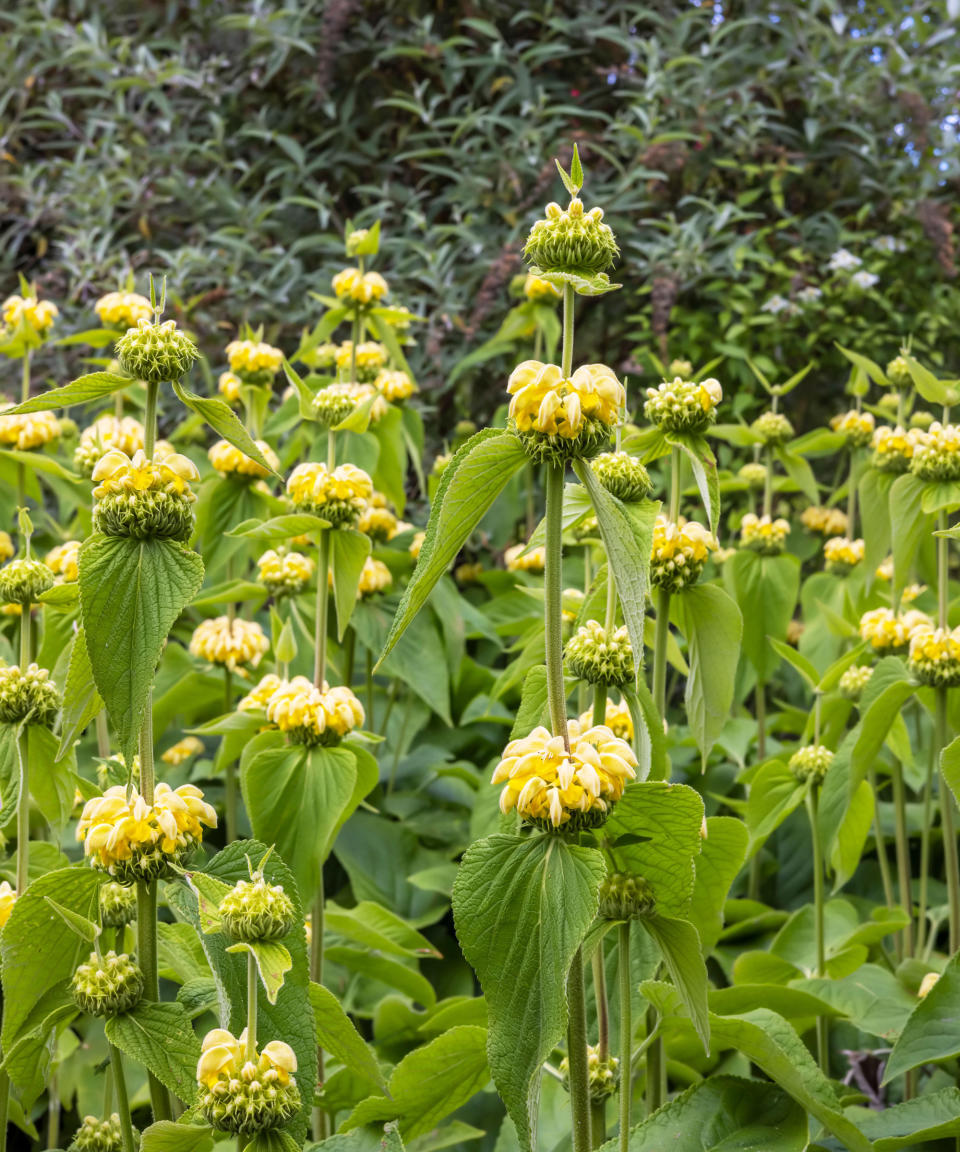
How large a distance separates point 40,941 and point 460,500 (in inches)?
20.5

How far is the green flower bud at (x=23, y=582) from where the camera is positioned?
1.28 m

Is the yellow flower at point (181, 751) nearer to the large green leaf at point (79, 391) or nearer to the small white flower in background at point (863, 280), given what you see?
the large green leaf at point (79, 391)

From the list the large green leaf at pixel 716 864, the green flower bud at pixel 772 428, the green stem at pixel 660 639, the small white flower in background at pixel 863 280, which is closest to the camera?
the large green leaf at pixel 716 864

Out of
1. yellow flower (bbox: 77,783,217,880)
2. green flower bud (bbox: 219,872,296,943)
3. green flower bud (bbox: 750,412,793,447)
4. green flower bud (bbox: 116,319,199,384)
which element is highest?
green flower bud (bbox: 116,319,199,384)

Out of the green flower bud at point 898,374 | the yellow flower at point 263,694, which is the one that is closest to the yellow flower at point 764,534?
the green flower bud at point 898,374

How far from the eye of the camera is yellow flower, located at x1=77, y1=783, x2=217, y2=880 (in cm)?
96

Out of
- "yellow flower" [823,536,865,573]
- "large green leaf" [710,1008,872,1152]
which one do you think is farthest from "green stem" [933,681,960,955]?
"yellow flower" [823,536,865,573]

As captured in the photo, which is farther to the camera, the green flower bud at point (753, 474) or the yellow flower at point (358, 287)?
Result: the green flower bud at point (753, 474)

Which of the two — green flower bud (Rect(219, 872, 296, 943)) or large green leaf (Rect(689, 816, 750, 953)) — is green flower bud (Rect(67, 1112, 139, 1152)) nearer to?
green flower bud (Rect(219, 872, 296, 943))

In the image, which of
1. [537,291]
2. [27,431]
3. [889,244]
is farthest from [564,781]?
[889,244]

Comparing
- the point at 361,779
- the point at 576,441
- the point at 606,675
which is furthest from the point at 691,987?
the point at 361,779

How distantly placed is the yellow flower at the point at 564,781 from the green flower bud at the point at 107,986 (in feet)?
1.22

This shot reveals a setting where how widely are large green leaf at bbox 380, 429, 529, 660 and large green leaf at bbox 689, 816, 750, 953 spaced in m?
0.50

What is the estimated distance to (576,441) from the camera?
0.86 m
